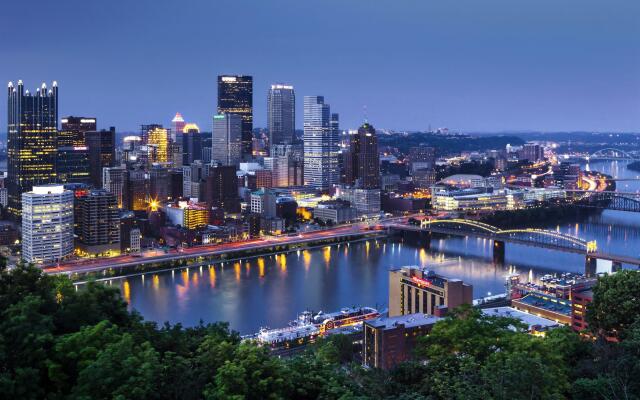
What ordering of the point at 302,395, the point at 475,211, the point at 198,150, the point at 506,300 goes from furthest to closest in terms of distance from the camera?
the point at 198,150, the point at 475,211, the point at 506,300, the point at 302,395

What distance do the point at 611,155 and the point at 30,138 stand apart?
41541 mm

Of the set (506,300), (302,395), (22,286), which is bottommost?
(506,300)

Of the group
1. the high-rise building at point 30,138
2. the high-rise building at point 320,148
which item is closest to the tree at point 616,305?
the high-rise building at point 30,138

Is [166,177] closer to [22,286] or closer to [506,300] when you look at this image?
[506,300]

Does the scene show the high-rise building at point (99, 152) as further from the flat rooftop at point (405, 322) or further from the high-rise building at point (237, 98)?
the flat rooftop at point (405, 322)

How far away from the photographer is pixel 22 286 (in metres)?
3.56

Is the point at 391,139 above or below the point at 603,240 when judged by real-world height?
above

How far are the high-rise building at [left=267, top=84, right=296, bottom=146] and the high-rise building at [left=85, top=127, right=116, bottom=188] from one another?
46.5ft

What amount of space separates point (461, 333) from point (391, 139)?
4651 cm

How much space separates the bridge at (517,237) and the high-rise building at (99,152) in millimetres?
10708

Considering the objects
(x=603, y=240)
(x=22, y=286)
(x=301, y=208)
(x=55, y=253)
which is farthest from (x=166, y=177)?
(x=22, y=286)

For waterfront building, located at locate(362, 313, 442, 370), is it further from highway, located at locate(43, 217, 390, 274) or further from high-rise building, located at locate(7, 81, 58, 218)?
high-rise building, located at locate(7, 81, 58, 218)

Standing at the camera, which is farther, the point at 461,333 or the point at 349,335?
the point at 349,335

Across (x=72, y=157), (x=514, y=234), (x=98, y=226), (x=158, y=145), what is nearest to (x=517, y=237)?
(x=514, y=234)
